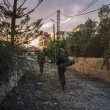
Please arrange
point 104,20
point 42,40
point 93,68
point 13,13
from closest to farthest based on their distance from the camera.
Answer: point 13,13 < point 93,68 < point 104,20 < point 42,40

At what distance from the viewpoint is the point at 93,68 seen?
17.6 metres

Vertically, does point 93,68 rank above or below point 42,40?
→ below

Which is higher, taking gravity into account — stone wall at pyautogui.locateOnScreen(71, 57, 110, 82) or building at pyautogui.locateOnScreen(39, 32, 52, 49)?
building at pyautogui.locateOnScreen(39, 32, 52, 49)

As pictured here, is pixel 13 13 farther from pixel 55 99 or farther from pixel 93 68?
pixel 93 68

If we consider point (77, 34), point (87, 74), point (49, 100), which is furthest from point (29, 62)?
point (77, 34)

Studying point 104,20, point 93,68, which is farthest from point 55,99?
point 104,20

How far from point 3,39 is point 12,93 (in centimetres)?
Answer: 146

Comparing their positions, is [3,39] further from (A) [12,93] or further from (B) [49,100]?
(B) [49,100]

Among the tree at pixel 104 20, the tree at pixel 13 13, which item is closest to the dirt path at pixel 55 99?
the tree at pixel 13 13

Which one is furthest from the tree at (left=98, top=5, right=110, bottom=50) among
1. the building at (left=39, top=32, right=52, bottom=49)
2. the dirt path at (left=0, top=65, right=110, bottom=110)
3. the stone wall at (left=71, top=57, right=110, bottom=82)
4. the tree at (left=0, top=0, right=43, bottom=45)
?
the tree at (left=0, top=0, right=43, bottom=45)

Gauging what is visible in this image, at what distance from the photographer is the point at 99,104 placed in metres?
8.76

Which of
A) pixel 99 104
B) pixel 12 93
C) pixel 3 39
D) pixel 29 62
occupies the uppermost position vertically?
pixel 3 39

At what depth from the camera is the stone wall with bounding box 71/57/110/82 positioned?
1514 cm

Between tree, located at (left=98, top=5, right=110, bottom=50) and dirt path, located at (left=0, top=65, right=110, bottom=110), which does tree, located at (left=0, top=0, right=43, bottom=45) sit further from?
tree, located at (left=98, top=5, right=110, bottom=50)
